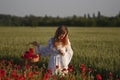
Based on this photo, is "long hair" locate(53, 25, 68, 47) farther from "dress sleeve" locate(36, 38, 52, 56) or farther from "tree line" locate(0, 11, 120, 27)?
"tree line" locate(0, 11, 120, 27)

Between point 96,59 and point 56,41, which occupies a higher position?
point 56,41

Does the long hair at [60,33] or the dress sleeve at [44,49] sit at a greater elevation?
the long hair at [60,33]

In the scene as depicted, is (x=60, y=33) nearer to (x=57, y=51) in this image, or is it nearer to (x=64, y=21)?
(x=57, y=51)

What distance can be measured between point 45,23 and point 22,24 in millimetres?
5621

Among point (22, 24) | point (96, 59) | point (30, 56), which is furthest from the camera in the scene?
point (22, 24)

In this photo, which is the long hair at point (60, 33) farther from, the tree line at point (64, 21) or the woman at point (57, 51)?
the tree line at point (64, 21)

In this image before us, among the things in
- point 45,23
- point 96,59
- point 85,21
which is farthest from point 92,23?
point 96,59

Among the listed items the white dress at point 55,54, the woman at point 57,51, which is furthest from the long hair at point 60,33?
the white dress at point 55,54

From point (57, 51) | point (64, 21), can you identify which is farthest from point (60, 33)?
point (64, 21)

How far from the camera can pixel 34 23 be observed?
77250mm

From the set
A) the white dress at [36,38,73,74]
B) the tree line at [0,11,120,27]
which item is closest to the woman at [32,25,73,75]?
the white dress at [36,38,73,74]

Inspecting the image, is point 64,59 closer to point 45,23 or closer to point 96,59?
point 96,59

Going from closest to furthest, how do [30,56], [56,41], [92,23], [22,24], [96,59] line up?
[30,56], [56,41], [96,59], [92,23], [22,24]

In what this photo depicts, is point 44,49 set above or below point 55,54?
above
